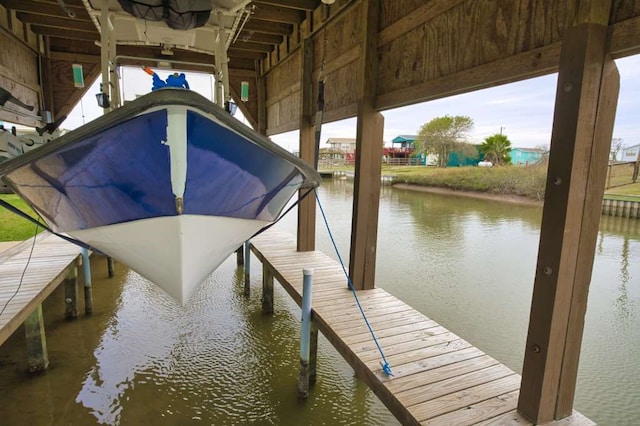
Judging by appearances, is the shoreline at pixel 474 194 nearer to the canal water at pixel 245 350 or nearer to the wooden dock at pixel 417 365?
the canal water at pixel 245 350

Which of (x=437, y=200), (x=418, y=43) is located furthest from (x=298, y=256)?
(x=437, y=200)

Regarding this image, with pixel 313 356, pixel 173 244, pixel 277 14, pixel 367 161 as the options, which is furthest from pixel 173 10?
pixel 313 356

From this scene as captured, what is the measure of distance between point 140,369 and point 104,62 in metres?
3.66

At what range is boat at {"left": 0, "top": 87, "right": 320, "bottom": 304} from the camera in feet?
6.48

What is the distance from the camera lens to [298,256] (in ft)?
21.0

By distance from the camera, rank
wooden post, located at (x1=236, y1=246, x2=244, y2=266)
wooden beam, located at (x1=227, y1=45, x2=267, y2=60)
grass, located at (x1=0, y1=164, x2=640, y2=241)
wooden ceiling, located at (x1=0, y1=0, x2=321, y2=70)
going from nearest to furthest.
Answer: wooden ceiling, located at (x1=0, y1=0, x2=321, y2=70)
wooden beam, located at (x1=227, y1=45, x2=267, y2=60)
wooden post, located at (x1=236, y1=246, x2=244, y2=266)
grass, located at (x1=0, y1=164, x2=640, y2=241)

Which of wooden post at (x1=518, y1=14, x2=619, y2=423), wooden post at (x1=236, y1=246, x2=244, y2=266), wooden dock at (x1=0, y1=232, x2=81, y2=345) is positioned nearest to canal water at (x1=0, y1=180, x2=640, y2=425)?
wooden post at (x1=236, y1=246, x2=244, y2=266)

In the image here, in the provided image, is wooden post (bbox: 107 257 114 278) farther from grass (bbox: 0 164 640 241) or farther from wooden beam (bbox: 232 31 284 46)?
grass (bbox: 0 164 640 241)

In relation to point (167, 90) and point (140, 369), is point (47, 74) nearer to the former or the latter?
point (140, 369)

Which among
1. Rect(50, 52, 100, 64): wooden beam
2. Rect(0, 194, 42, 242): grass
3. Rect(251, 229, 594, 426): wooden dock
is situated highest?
Rect(50, 52, 100, 64): wooden beam

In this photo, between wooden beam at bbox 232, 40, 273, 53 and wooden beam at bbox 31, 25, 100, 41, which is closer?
wooden beam at bbox 31, 25, 100, 41

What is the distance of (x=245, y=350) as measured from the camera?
510 cm

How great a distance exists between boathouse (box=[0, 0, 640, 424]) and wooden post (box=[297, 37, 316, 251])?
0.06 feet

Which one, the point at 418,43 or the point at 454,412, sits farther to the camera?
the point at 418,43
